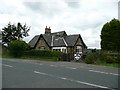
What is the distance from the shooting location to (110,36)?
208 feet

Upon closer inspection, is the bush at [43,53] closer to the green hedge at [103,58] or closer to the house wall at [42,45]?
the house wall at [42,45]

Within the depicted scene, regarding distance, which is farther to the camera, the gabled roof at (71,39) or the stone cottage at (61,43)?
the stone cottage at (61,43)

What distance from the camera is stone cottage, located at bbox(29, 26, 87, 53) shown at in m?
61.0

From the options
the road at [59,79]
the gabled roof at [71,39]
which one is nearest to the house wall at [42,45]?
the gabled roof at [71,39]

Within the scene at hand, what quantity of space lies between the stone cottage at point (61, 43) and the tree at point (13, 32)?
44.3 ft

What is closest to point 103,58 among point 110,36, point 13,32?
point 110,36

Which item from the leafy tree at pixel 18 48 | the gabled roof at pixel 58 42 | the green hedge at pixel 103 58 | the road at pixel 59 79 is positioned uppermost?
the gabled roof at pixel 58 42

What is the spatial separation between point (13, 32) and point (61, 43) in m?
24.8

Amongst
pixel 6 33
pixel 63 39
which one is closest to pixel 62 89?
pixel 63 39

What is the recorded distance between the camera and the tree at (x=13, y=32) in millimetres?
79750

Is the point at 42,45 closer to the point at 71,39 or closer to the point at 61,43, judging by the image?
the point at 61,43

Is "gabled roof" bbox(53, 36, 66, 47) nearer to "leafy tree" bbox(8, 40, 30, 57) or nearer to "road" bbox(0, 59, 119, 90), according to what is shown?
"leafy tree" bbox(8, 40, 30, 57)

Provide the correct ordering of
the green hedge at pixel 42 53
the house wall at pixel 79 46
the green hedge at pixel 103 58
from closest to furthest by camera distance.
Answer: the green hedge at pixel 103 58, the green hedge at pixel 42 53, the house wall at pixel 79 46

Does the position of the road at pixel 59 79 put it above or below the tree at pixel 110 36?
below
